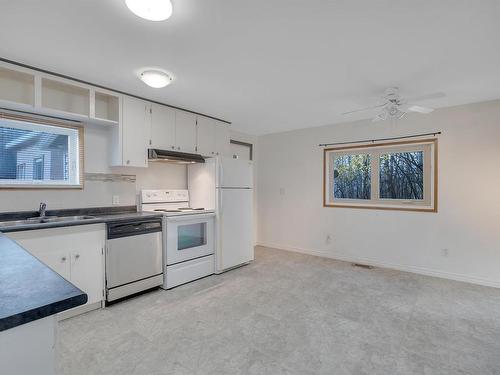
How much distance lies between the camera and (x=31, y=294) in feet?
2.46

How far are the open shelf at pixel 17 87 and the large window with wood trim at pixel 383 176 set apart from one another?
413cm

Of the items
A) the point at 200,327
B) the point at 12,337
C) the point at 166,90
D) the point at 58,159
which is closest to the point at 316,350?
the point at 200,327

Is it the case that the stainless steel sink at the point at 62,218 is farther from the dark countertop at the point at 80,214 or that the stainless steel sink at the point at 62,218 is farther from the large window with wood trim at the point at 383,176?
the large window with wood trim at the point at 383,176

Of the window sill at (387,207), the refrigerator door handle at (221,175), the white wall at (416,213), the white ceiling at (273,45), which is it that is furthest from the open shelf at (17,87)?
the window sill at (387,207)

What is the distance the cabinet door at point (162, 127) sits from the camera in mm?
3451

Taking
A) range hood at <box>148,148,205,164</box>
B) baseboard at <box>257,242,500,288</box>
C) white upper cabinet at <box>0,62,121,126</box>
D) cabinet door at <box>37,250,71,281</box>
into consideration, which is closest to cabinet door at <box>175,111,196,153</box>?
range hood at <box>148,148,205,164</box>

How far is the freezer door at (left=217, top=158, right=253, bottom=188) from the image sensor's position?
12.7 ft

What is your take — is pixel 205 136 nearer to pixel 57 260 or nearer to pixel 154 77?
pixel 154 77

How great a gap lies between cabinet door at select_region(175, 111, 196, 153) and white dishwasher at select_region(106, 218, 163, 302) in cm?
111

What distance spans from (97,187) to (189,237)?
49.8 inches

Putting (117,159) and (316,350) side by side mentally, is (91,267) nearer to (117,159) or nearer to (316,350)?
(117,159)

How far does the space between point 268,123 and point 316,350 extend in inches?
139

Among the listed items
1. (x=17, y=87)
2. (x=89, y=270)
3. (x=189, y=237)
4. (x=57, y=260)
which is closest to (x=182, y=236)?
(x=189, y=237)

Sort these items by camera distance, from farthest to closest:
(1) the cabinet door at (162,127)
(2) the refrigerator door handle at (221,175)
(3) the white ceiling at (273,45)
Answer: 1. (2) the refrigerator door handle at (221,175)
2. (1) the cabinet door at (162,127)
3. (3) the white ceiling at (273,45)
